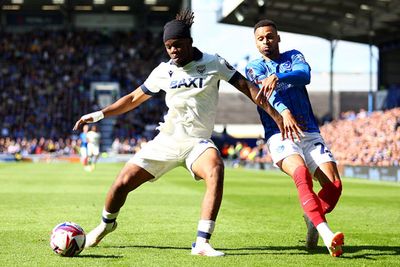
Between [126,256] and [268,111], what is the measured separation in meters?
2.01

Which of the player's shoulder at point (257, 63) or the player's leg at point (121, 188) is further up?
the player's shoulder at point (257, 63)

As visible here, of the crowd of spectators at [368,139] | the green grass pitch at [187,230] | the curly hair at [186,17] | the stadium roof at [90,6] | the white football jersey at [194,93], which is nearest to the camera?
the green grass pitch at [187,230]

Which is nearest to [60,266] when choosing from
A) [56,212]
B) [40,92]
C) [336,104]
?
[56,212]

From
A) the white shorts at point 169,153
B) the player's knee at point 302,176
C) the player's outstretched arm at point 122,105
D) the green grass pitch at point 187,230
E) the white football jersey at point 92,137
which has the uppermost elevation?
the player's outstretched arm at point 122,105

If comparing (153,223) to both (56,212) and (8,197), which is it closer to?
(56,212)

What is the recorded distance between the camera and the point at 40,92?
64.3 m

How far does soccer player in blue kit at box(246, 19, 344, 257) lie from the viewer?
27.1 feet

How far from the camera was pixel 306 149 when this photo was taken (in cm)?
865

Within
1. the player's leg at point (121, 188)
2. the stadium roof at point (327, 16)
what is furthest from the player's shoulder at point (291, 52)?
the stadium roof at point (327, 16)

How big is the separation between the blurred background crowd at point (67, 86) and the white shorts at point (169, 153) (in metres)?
43.6

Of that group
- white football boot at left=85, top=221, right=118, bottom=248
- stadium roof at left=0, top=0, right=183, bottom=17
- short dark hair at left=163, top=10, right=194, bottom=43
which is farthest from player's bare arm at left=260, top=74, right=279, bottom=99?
stadium roof at left=0, top=0, right=183, bottom=17

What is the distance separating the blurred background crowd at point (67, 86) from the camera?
59.8 m

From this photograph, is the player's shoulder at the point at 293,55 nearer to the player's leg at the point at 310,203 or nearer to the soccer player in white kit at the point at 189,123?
the soccer player in white kit at the point at 189,123

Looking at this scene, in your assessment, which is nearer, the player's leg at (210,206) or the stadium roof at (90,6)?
the player's leg at (210,206)
